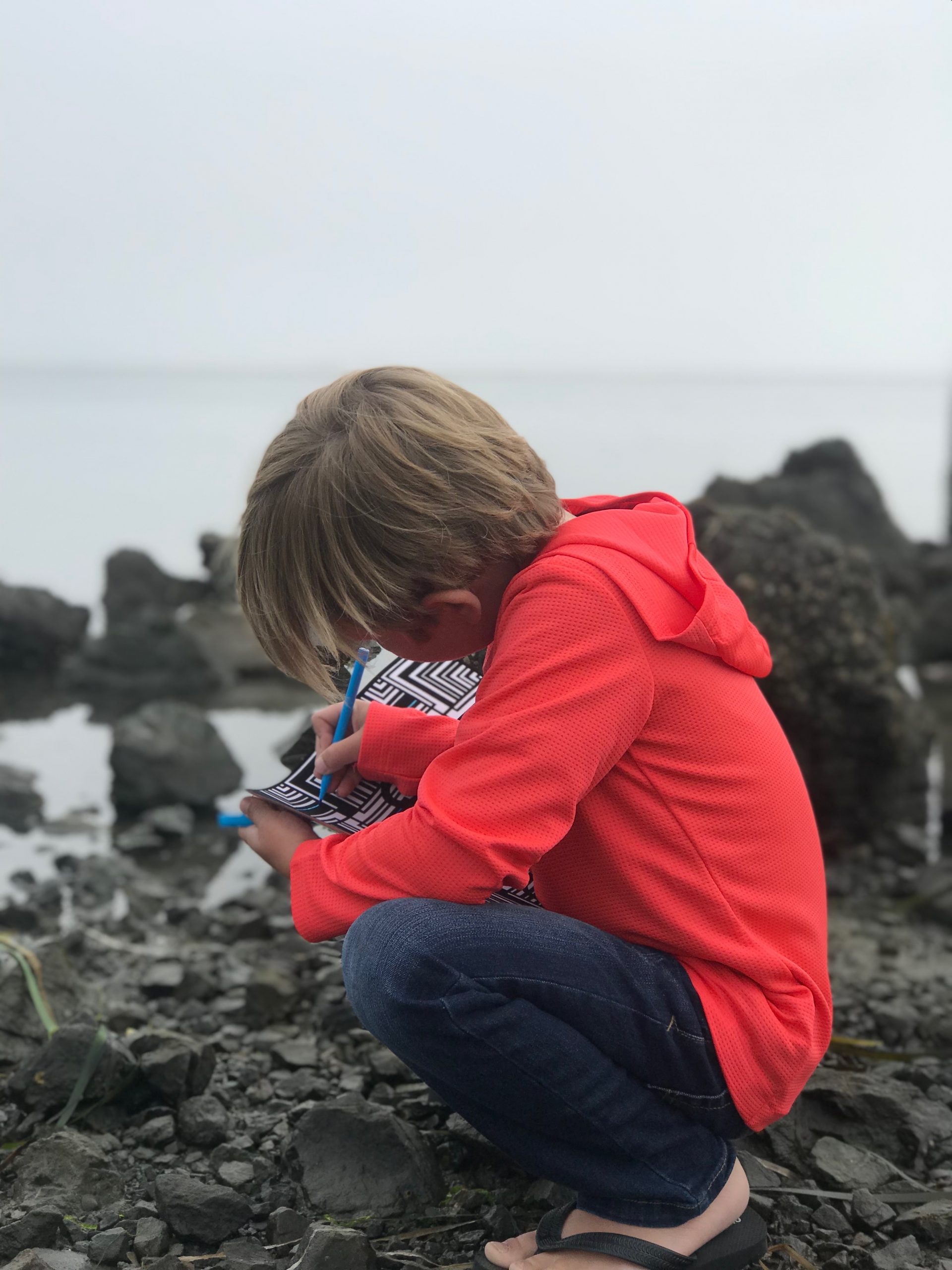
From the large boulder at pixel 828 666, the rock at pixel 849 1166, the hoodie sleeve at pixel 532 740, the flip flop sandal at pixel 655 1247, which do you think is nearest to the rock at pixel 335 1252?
the flip flop sandal at pixel 655 1247

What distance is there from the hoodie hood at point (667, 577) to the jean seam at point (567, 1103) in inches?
16.2

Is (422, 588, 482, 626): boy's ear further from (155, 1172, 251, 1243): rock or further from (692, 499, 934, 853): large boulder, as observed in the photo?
(692, 499, 934, 853): large boulder

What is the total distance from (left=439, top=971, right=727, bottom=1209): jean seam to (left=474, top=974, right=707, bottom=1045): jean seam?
4 centimetres

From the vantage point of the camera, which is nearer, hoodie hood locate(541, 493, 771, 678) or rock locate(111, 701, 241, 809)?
hoodie hood locate(541, 493, 771, 678)

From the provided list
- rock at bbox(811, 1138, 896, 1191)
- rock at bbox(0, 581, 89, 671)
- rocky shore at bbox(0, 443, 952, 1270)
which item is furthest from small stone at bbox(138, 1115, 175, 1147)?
rock at bbox(0, 581, 89, 671)

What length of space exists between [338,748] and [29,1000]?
2.39ft

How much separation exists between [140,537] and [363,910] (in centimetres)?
544

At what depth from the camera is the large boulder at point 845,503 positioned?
5.45 meters

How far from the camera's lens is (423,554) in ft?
4.00

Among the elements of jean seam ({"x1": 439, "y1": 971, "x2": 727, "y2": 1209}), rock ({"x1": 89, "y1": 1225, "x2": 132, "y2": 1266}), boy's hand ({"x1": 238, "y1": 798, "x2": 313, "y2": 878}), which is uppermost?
boy's hand ({"x1": 238, "y1": 798, "x2": 313, "y2": 878})

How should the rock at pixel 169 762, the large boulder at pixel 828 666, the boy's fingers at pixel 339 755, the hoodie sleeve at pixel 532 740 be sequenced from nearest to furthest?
the hoodie sleeve at pixel 532 740, the boy's fingers at pixel 339 755, the large boulder at pixel 828 666, the rock at pixel 169 762

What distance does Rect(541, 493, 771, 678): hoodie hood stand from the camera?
1.15 meters

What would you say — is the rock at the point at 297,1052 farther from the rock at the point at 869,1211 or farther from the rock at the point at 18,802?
the rock at the point at 18,802

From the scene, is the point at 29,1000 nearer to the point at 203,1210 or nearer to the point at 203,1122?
the point at 203,1122
